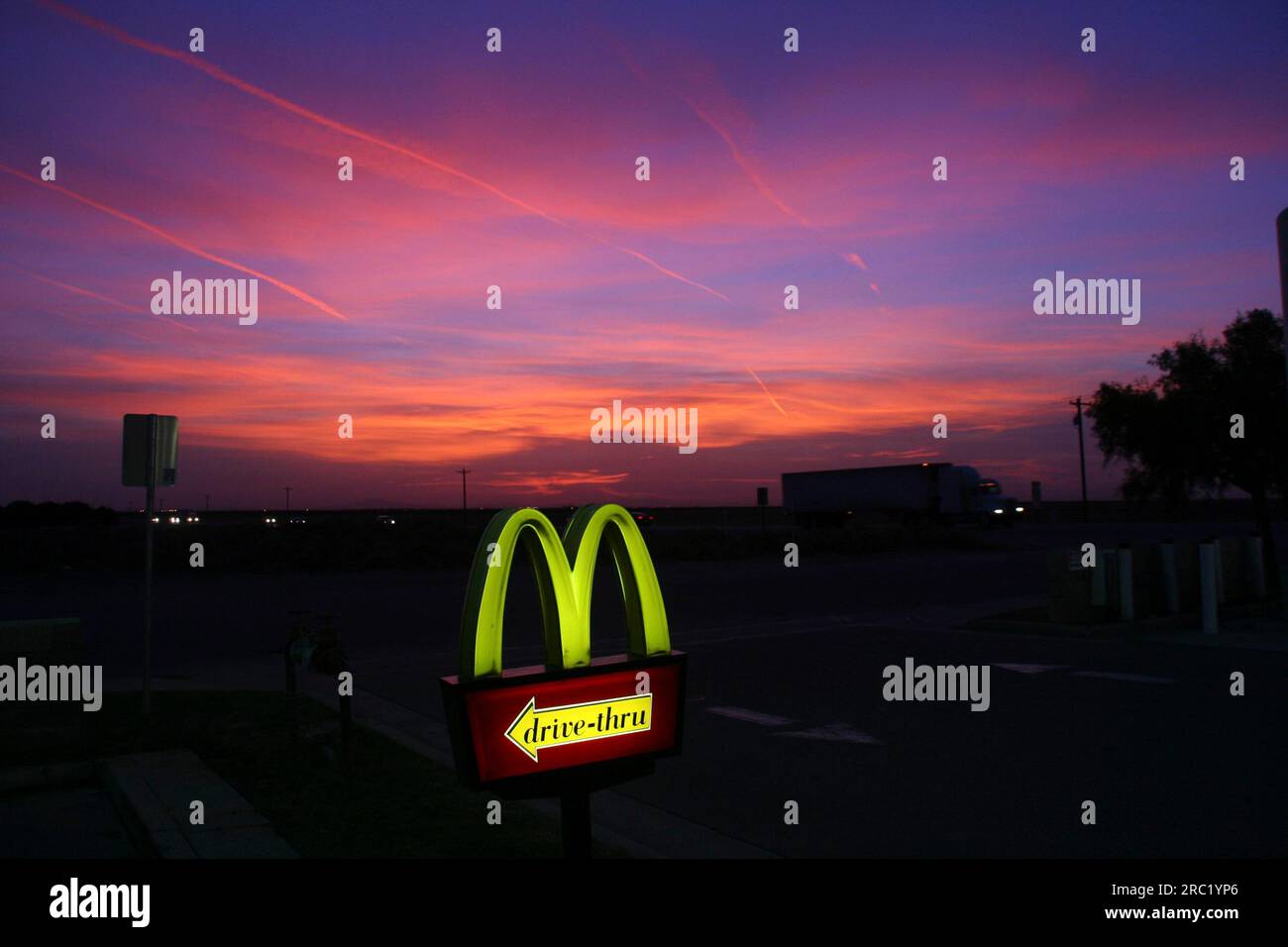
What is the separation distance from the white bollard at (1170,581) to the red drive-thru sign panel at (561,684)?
14.8 m

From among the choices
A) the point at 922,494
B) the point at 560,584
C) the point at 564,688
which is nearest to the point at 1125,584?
the point at 560,584

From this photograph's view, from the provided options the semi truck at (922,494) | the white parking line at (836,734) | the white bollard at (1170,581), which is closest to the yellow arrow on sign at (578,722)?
the white parking line at (836,734)

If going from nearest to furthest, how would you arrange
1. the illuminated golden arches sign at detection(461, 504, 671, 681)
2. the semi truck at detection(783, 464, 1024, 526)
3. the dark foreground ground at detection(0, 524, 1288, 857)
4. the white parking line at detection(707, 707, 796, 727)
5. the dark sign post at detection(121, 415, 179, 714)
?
the illuminated golden arches sign at detection(461, 504, 671, 681)
the dark foreground ground at detection(0, 524, 1288, 857)
the white parking line at detection(707, 707, 796, 727)
the dark sign post at detection(121, 415, 179, 714)
the semi truck at detection(783, 464, 1024, 526)

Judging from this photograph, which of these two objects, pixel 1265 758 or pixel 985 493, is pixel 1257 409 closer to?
pixel 1265 758

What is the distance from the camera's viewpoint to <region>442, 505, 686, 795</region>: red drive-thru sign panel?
14.2 ft

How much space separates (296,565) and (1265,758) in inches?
1228

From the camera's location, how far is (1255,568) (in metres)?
18.8

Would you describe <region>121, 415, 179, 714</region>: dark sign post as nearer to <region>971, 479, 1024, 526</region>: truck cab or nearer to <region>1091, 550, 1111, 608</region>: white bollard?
<region>1091, 550, 1111, 608</region>: white bollard

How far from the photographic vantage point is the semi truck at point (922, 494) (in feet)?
189

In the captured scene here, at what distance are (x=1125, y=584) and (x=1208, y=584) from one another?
1.20m

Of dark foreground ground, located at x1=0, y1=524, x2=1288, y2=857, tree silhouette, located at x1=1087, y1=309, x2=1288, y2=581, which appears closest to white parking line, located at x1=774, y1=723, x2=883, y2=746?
dark foreground ground, located at x1=0, y1=524, x2=1288, y2=857

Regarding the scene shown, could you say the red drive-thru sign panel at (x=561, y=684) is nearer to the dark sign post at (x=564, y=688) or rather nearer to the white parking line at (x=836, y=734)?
the dark sign post at (x=564, y=688)

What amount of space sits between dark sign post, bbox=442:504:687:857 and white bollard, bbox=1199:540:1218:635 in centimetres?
1382
